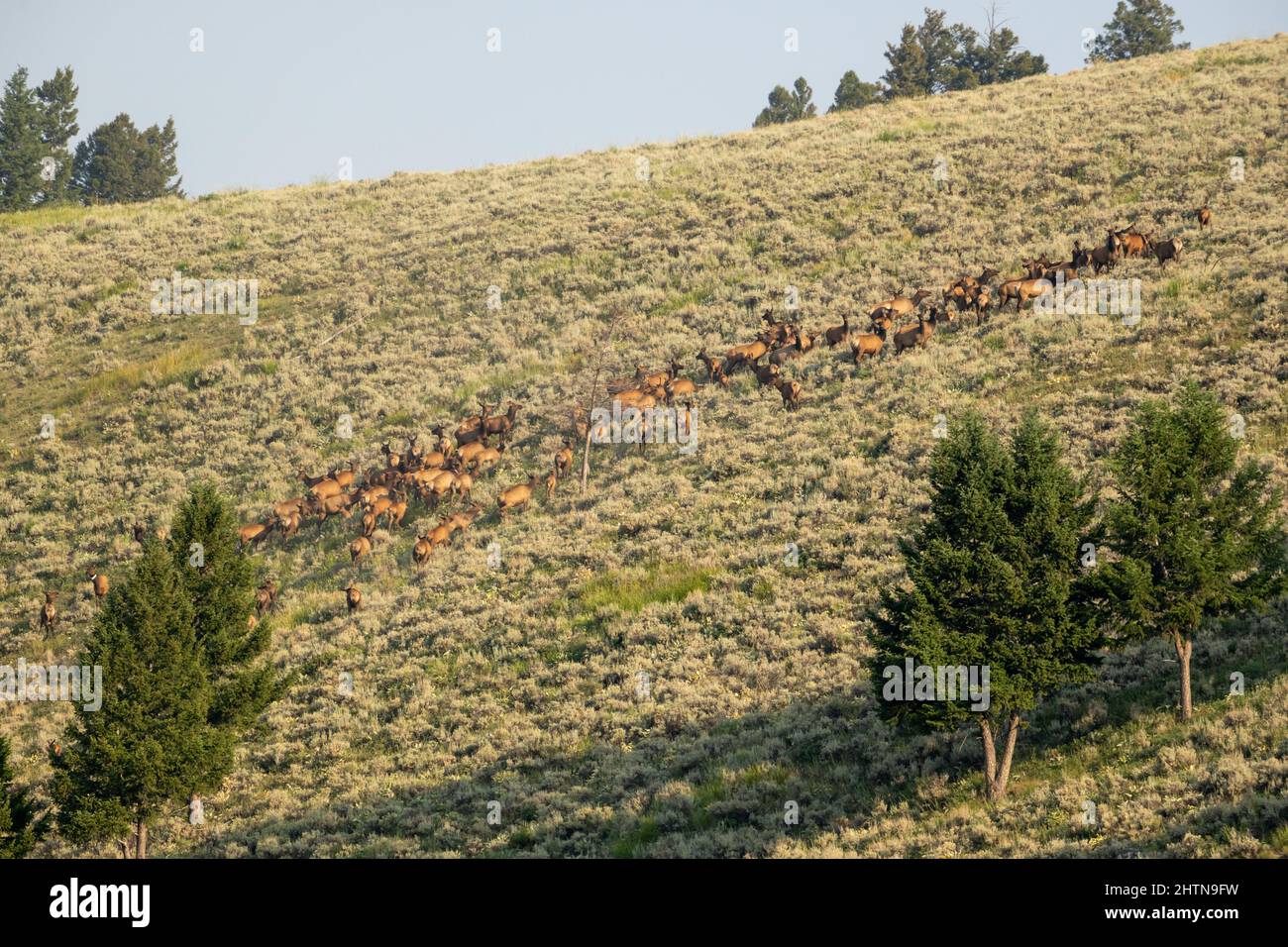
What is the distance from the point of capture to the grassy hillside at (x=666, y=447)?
67.9 feet

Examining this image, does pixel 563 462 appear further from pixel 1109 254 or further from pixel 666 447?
pixel 1109 254

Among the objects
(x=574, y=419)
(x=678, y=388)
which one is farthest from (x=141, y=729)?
(x=678, y=388)

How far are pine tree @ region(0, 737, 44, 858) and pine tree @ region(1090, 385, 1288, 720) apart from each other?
17351 millimetres

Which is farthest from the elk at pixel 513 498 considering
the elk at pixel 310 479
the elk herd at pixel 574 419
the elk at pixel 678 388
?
the elk at pixel 678 388

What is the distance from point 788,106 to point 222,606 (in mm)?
77759

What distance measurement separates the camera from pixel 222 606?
Result: 80.7ft

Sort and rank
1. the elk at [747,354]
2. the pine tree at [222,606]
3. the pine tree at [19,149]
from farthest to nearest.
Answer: the pine tree at [19,149]
the elk at [747,354]
the pine tree at [222,606]

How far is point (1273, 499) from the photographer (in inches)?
802

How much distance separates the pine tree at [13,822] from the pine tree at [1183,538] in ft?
56.9

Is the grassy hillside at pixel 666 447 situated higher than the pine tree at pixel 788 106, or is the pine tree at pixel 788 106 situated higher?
the pine tree at pixel 788 106

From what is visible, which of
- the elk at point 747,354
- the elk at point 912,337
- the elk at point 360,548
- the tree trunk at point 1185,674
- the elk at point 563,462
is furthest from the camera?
the elk at point 747,354

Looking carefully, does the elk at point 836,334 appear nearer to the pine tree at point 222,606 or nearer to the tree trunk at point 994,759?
the pine tree at point 222,606

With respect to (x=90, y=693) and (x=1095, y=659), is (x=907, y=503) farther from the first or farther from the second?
(x=90, y=693)

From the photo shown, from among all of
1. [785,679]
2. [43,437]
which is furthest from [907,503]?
[43,437]
